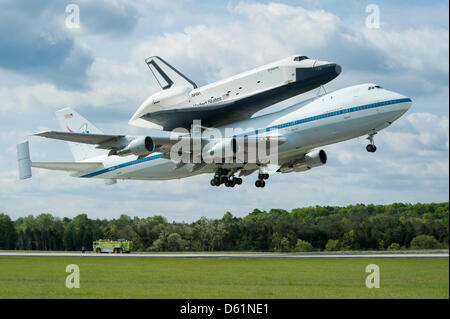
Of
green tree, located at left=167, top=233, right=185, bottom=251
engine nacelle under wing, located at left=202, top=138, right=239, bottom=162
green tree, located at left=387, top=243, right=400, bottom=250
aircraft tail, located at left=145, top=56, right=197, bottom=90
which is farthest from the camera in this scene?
green tree, located at left=387, top=243, right=400, bottom=250

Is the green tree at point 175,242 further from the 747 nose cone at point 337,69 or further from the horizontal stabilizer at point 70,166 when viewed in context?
the 747 nose cone at point 337,69

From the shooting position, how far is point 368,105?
127ft

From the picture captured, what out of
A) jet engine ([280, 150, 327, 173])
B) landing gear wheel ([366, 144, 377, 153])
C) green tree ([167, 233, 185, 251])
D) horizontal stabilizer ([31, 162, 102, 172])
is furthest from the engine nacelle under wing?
horizontal stabilizer ([31, 162, 102, 172])

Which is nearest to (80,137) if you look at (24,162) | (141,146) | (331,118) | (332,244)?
(141,146)

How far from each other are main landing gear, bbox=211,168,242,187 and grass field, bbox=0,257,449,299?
22.7ft

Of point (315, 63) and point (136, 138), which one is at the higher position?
point (315, 63)

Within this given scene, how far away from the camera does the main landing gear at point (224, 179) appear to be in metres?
50.4

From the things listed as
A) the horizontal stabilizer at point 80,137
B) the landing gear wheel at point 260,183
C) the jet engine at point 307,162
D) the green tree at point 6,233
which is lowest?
the green tree at point 6,233

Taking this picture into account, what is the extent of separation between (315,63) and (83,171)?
25.6 meters

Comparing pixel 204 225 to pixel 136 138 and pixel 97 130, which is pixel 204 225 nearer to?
pixel 97 130

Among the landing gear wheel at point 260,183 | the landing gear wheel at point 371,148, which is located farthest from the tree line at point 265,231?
the landing gear wheel at point 371,148

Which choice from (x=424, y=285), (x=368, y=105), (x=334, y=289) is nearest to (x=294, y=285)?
(x=334, y=289)

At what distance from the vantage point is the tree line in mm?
49594

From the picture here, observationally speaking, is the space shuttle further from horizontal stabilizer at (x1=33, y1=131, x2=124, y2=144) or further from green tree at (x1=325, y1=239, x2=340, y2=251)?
green tree at (x1=325, y1=239, x2=340, y2=251)
